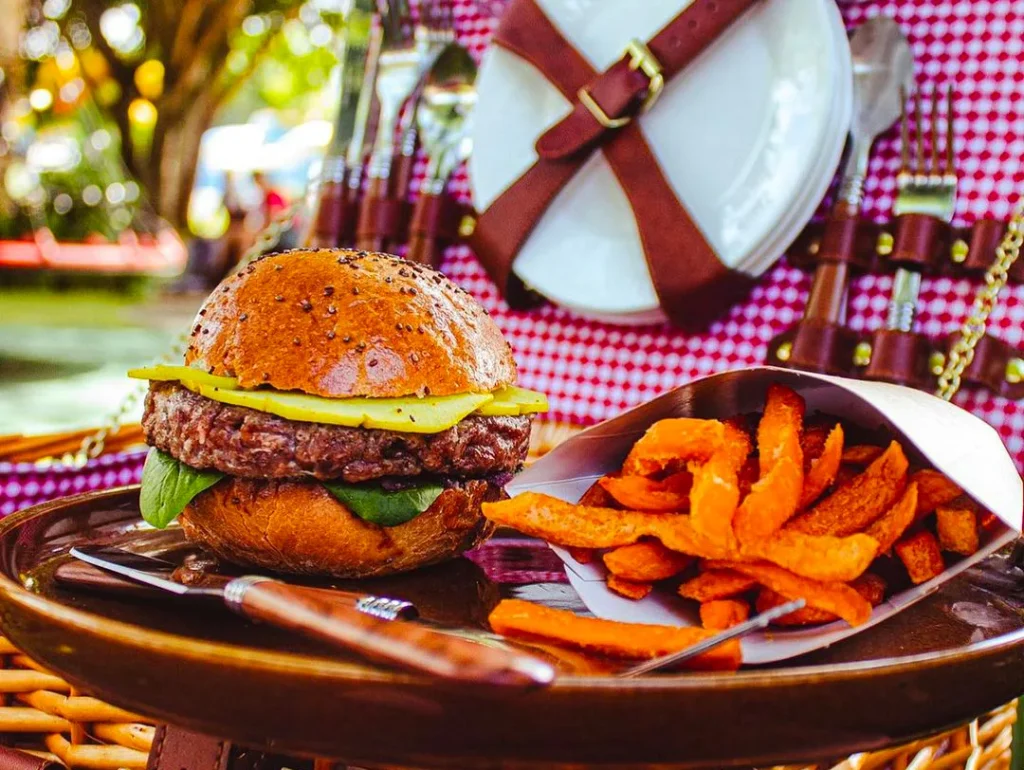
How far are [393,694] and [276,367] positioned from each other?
55 cm

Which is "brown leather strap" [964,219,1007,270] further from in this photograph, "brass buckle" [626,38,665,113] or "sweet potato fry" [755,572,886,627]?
"sweet potato fry" [755,572,886,627]

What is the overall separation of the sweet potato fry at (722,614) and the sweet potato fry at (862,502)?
0.37 feet

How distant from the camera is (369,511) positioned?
3.89 feet

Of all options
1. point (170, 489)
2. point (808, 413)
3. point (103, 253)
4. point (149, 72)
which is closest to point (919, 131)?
point (808, 413)

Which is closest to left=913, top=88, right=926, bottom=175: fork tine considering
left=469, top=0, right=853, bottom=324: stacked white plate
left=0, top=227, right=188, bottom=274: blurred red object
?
left=469, top=0, right=853, bottom=324: stacked white plate

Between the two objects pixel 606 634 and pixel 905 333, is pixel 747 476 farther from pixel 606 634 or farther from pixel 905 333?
pixel 905 333

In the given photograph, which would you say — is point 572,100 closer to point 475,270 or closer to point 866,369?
point 475,270

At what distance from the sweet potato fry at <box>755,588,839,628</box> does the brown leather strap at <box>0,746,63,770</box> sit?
2.81 feet

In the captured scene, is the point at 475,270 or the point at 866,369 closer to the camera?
the point at 866,369

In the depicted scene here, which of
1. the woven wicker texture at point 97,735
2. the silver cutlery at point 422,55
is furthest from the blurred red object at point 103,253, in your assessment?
the woven wicker texture at point 97,735

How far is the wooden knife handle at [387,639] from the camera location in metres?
0.69

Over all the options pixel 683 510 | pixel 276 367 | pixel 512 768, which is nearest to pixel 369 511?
pixel 276 367

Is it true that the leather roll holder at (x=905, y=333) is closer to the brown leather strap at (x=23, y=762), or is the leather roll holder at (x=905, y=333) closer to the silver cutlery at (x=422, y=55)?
the silver cutlery at (x=422, y=55)

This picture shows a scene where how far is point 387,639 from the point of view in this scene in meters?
0.75
